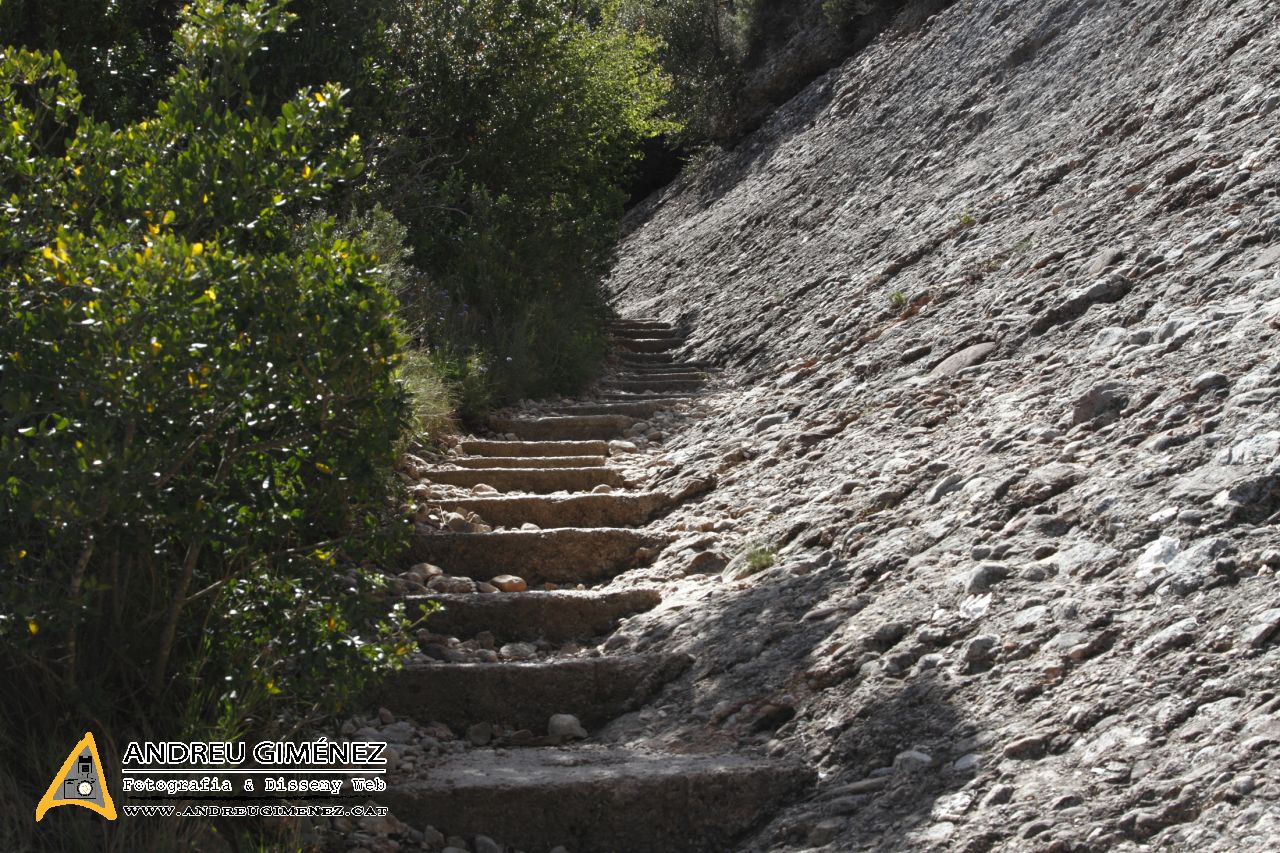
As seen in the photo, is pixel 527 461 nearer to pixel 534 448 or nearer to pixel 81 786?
pixel 534 448


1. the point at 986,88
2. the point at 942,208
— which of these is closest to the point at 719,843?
the point at 942,208

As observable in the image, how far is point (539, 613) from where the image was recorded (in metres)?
5.11

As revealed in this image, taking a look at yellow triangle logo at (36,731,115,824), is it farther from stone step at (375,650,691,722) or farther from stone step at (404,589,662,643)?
stone step at (404,589,662,643)

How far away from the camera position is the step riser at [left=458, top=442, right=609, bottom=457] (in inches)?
290

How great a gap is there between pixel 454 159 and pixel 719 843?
8.13 m

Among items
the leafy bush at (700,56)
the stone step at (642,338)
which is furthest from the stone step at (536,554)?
the leafy bush at (700,56)

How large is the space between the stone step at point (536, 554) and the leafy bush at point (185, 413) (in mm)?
1802

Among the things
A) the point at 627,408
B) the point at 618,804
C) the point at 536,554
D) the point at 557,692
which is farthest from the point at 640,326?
the point at 618,804

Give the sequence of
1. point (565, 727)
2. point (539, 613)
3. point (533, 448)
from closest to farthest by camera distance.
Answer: point (565, 727)
point (539, 613)
point (533, 448)

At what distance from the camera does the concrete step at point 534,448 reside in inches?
290

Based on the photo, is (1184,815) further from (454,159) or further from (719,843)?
(454,159)

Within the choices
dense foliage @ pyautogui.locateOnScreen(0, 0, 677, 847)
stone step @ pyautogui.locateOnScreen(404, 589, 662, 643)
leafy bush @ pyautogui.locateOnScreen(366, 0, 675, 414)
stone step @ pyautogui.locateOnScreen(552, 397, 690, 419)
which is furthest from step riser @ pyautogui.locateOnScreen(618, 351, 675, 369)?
dense foliage @ pyautogui.locateOnScreen(0, 0, 677, 847)

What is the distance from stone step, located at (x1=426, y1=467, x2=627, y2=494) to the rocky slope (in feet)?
1.27

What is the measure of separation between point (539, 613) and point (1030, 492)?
209cm
